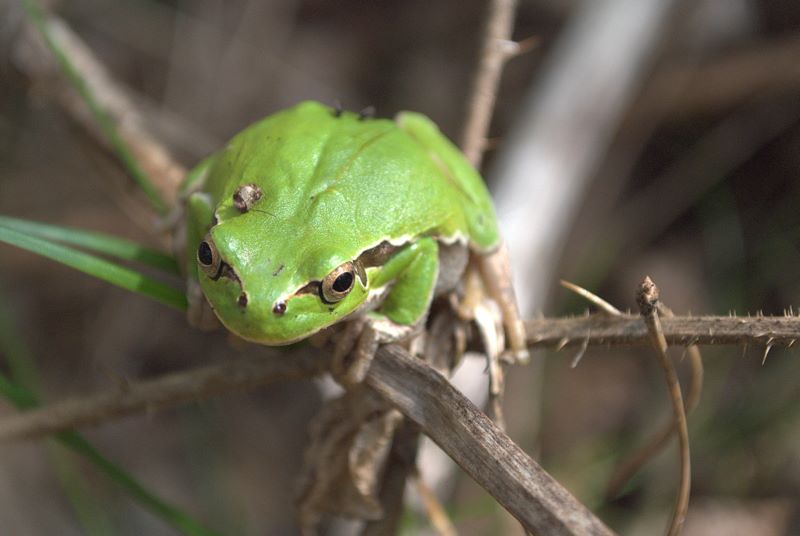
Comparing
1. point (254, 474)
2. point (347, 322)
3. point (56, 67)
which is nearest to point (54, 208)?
point (56, 67)

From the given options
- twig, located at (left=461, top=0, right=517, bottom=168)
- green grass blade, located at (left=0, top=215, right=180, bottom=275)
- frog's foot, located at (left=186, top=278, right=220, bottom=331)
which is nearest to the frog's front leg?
frog's foot, located at (left=186, top=278, right=220, bottom=331)

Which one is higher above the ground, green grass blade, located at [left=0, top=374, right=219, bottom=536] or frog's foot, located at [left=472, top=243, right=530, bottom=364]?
frog's foot, located at [left=472, top=243, right=530, bottom=364]

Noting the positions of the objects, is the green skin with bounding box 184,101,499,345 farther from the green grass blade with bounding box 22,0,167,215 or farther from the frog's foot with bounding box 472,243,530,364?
the green grass blade with bounding box 22,0,167,215

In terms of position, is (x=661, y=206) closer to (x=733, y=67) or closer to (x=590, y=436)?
(x=733, y=67)

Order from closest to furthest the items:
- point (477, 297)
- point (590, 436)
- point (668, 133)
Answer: point (477, 297), point (590, 436), point (668, 133)

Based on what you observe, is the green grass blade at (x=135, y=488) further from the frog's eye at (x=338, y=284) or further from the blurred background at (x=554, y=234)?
the blurred background at (x=554, y=234)

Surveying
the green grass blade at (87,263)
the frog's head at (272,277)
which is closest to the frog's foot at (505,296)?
the frog's head at (272,277)

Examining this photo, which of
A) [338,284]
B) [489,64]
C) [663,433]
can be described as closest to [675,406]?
[663,433]

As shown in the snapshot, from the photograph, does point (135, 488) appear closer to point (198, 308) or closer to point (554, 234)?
point (198, 308)
